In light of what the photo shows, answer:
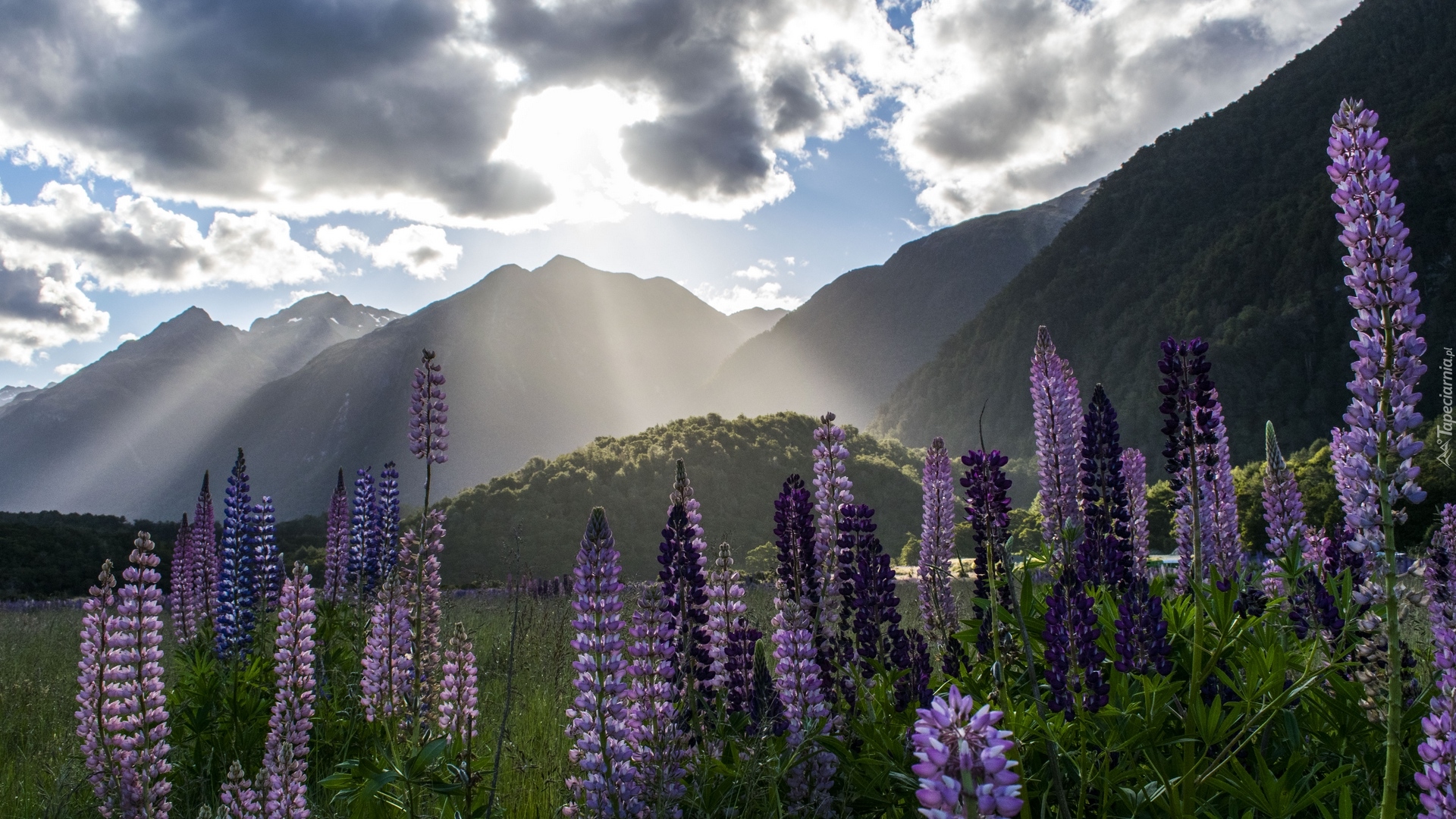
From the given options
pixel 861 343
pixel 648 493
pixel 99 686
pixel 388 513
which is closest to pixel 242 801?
pixel 99 686

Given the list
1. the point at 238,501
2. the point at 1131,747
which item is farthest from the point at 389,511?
the point at 1131,747

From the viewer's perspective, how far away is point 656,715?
3.01m

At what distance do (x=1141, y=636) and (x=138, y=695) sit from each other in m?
4.57

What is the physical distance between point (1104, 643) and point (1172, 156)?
112738mm

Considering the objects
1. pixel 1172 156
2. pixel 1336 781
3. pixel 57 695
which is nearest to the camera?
pixel 1336 781

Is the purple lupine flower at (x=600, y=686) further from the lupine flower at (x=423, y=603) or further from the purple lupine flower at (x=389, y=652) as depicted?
the purple lupine flower at (x=389, y=652)

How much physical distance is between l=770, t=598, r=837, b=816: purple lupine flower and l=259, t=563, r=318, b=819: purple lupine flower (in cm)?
220

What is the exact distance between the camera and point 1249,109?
288 feet

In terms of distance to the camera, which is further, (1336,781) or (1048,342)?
(1048,342)

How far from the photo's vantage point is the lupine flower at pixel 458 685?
3859 millimetres

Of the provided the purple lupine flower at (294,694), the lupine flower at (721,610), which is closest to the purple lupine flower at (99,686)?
the purple lupine flower at (294,694)

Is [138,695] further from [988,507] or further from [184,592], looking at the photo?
[184,592]

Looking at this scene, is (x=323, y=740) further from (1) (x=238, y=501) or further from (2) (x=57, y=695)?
(2) (x=57, y=695)

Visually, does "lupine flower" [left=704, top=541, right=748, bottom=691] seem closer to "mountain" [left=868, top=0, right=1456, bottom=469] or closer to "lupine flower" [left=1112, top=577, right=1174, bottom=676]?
"lupine flower" [left=1112, top=577, right=1174, bottom=676]
